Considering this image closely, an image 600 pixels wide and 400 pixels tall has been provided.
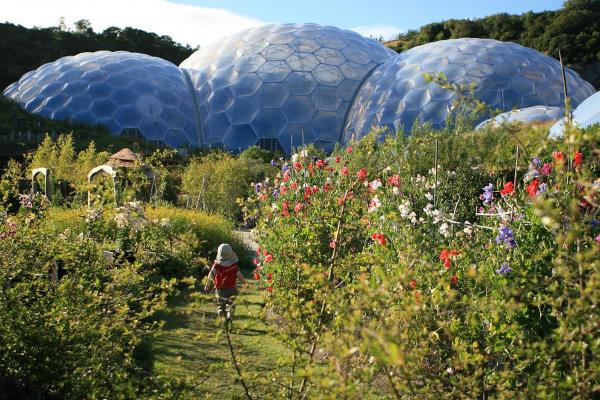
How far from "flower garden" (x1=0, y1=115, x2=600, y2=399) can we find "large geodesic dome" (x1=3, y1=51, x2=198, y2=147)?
17833 millimetres

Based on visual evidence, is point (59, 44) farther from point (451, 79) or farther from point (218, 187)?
point (218, 187)

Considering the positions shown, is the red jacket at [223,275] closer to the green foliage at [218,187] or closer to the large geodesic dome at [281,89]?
the green foliage at [218,187]

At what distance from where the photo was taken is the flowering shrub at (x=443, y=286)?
→ 1881 mm

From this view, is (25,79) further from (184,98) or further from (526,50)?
(526,50)

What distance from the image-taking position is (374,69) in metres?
24.6

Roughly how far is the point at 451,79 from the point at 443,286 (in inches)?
738

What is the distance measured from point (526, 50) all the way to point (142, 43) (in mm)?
23706

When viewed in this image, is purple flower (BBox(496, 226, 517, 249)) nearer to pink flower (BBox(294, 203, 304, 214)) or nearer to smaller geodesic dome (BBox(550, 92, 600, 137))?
pink flower (BBox(294, 203, 304, 214))

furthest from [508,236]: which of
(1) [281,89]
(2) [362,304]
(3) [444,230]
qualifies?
(1) [281,89]

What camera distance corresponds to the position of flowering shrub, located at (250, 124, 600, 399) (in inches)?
74.0

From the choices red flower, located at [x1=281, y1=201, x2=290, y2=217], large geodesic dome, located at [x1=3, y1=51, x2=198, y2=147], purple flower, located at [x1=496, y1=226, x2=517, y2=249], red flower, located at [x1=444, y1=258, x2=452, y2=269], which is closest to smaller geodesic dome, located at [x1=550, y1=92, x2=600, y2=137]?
red flower, located at [x1=281, y1=201, x2=290, y2=217]

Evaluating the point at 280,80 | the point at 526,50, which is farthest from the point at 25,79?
the point at 526,50

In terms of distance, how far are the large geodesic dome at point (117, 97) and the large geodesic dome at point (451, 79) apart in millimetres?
6521

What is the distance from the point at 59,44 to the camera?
3622 cm
